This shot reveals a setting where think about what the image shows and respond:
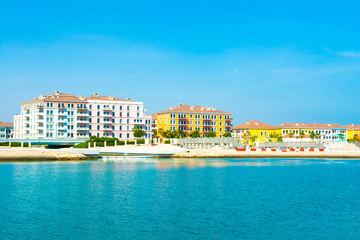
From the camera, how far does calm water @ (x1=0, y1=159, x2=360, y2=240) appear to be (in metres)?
29.2

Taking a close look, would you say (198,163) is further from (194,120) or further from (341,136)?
(341,136)

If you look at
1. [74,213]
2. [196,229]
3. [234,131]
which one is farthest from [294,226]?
[234,131]

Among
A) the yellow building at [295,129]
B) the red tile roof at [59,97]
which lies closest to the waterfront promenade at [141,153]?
the red tile roof at [59,97]

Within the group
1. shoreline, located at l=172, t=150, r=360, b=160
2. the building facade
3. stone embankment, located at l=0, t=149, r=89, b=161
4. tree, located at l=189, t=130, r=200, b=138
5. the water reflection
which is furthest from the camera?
tree, located at l=189, t=130, r=200, b=138

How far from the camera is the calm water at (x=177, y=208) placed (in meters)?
29.2

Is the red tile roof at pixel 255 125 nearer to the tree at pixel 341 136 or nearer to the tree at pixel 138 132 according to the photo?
the tree at pixel 341 136

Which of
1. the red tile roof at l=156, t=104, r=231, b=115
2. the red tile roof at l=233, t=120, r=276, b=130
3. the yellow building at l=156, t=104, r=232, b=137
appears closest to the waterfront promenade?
the yellow building at l=156, t=104, r=232, b=137

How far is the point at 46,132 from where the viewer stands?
138m

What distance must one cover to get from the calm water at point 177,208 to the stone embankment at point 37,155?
3931cm

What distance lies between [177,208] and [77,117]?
10943 cm

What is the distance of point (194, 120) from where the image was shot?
16725cm

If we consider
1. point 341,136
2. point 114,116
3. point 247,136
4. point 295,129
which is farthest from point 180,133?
point 341,136

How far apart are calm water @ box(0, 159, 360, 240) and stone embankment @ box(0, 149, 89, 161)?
129 ft

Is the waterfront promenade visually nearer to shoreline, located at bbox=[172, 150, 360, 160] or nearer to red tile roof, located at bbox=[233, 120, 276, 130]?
shoreline, located at bbox=[172, 150, 360, 160]
